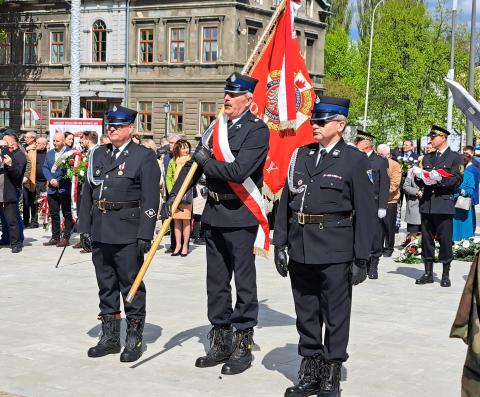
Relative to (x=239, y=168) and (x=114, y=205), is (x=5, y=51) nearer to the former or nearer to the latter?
(x=114, y=205)

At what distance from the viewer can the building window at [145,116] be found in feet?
163

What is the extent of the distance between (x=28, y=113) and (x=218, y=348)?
47950mm

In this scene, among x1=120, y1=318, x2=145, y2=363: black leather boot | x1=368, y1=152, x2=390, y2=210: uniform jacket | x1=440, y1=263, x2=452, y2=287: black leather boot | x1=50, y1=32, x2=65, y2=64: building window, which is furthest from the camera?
x1=50, y1=32, x2=65, y2=64: building window

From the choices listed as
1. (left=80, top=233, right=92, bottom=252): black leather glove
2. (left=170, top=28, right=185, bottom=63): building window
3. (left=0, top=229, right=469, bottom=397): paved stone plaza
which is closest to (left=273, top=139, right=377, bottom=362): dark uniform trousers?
(left=0, top=229, right=469, bottom=397): paved stone plaza

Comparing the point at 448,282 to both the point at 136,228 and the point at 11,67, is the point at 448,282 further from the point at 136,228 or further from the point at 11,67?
the point at 11,67

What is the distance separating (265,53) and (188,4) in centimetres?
3954

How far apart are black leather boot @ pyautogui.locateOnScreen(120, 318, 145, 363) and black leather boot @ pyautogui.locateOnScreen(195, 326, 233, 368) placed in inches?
20.5

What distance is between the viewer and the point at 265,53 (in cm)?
920

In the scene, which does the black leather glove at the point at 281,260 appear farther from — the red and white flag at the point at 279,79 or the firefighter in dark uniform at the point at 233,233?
the red and white flag at the point at 279,79

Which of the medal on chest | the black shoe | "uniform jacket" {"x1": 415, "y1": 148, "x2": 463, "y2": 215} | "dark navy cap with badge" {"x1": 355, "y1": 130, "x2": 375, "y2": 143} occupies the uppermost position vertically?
"dark navy cap with badge" {"x1": 355, "y1": 130, "x2": 375, "y2": 143}

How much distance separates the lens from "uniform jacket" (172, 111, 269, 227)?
270 inches

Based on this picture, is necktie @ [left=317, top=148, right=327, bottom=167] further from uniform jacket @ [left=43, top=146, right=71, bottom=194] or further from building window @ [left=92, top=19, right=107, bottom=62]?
building window @ [left=92, top=19, right=107, bottom=62]

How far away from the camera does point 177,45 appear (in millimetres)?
48469

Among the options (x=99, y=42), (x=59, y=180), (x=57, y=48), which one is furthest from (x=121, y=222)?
(x=57, y=48)
